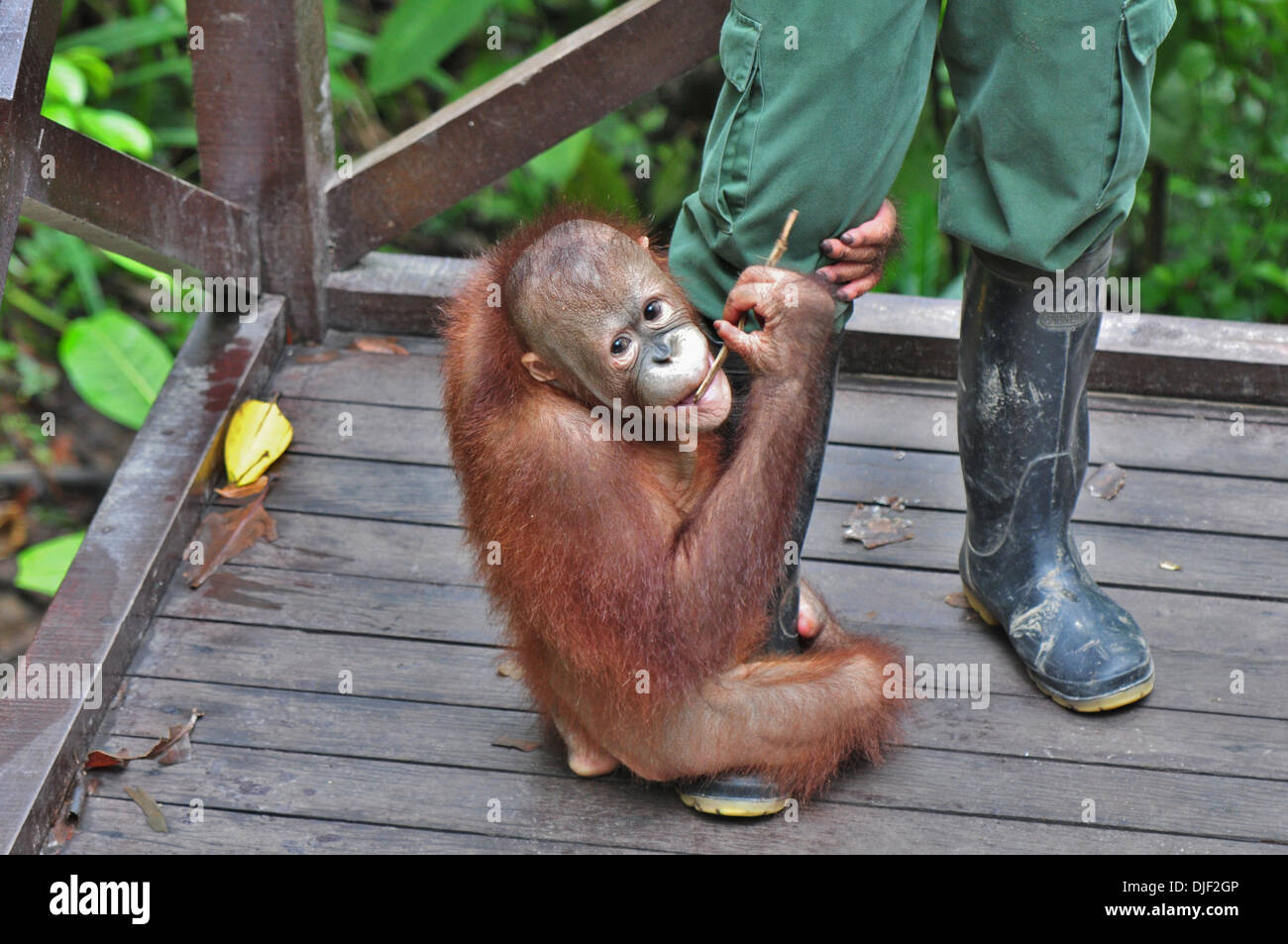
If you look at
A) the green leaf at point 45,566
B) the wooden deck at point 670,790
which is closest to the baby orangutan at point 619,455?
the wooden deck at point 670,790

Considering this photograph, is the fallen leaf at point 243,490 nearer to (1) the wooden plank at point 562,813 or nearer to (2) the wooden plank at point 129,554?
(2) the wooden plank at point 129,554

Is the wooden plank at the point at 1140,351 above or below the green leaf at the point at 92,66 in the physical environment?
below

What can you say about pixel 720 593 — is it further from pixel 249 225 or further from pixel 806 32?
pixel 249 225

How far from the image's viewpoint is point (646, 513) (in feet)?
6.37

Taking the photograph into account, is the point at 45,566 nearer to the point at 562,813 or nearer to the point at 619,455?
the point at 562,813

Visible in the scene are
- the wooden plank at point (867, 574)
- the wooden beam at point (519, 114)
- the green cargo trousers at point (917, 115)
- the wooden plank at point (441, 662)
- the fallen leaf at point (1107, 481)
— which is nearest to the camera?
the green cargo trousers at point (917, 115)

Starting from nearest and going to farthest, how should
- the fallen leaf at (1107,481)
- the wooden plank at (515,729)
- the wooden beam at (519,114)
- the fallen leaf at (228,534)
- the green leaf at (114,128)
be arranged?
the wooden plank at (515,729) → the fallen leaf at (228,534) → the fallen leaf at (1107,481) → the wooden beam at (519,114) → the green leaf at (114,128)

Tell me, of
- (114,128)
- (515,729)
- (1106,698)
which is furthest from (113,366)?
(1106,698)

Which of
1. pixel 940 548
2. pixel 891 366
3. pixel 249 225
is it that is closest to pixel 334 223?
pixel 249 225

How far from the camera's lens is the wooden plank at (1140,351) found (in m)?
2.95

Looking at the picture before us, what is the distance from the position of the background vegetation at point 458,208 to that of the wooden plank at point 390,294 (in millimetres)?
467

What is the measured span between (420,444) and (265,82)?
83 centimetres

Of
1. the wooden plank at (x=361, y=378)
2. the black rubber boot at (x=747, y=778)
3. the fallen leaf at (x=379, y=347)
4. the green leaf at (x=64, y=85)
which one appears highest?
the green leaf at (x=64, y=85)

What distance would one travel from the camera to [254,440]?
286 centimetres
